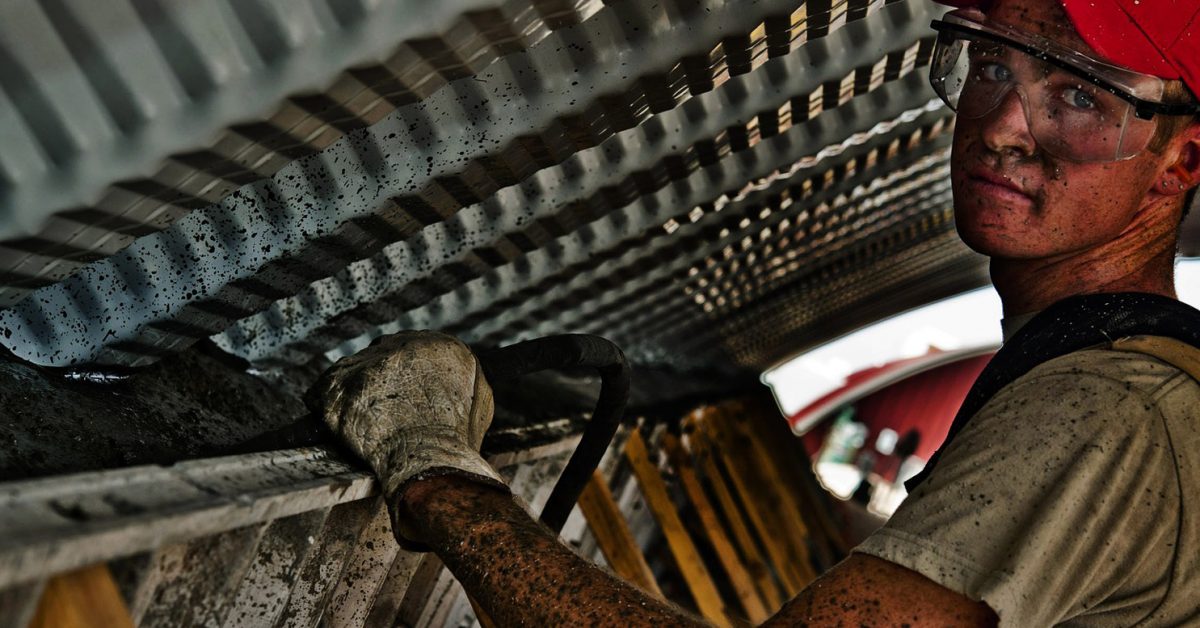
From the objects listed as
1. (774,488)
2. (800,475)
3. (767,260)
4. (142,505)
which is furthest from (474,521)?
(800,475)

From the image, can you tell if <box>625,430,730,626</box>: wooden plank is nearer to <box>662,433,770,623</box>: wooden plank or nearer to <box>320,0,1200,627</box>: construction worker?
<box>662,433,770,623</box>: wooden plank

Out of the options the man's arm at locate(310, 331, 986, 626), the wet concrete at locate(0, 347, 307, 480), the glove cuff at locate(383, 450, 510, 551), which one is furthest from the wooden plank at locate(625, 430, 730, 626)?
the glove cuff at locate(383, 450, 510, 551)

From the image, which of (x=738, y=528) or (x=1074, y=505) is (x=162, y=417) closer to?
(x=1074, y=505)

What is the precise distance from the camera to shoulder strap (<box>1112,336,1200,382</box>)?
141cm

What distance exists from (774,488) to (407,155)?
12.4 feet

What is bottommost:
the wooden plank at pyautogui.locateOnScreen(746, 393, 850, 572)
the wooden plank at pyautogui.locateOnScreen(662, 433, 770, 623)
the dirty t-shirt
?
the wooden plank at pyautogui.locateOnScreen(746, 393, 850, 572)

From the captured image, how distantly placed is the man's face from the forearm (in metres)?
0.81

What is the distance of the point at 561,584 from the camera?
140cm

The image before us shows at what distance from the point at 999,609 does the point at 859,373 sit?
705cm

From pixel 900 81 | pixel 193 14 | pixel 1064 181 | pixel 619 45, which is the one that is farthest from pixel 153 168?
pixel 900 81

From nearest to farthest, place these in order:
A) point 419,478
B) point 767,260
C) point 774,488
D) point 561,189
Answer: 1. point 419,478
2. point 561,189
3. point 767,260
4. point 774,488

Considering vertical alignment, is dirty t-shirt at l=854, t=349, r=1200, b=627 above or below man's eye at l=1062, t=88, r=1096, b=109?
below

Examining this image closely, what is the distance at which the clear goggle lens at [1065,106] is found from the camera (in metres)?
1.66

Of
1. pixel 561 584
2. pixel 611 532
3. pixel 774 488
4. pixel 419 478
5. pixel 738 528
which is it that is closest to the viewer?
pixel 561 584
